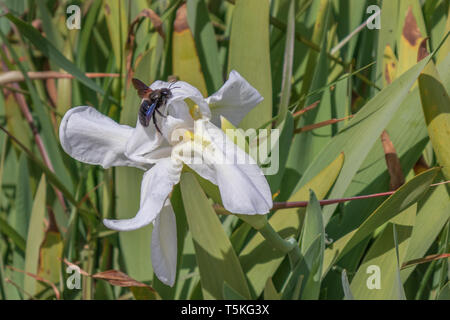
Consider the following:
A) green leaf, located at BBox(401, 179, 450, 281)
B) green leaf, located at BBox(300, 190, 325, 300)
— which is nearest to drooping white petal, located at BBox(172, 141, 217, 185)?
green leaf, located at BBox(300, 190, 325, 300)

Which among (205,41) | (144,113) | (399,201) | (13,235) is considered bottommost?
(13,235)

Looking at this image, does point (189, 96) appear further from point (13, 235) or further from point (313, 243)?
point (13, 235)

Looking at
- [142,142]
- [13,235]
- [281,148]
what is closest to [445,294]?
[281,148]

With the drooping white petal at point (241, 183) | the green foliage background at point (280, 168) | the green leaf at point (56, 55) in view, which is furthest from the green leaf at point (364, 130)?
the green leaf at point (56, 55)

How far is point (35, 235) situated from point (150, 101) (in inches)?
16.2

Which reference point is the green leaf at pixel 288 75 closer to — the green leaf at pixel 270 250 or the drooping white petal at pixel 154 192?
the green leaf at pixel 270 250

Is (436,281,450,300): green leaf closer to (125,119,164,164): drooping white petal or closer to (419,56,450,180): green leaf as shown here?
(419,56,450,180): green leaf

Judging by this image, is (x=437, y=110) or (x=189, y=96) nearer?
(x=189, y=96)

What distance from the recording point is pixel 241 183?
487 mm

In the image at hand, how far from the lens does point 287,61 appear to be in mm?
729

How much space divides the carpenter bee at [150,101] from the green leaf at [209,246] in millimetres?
76
